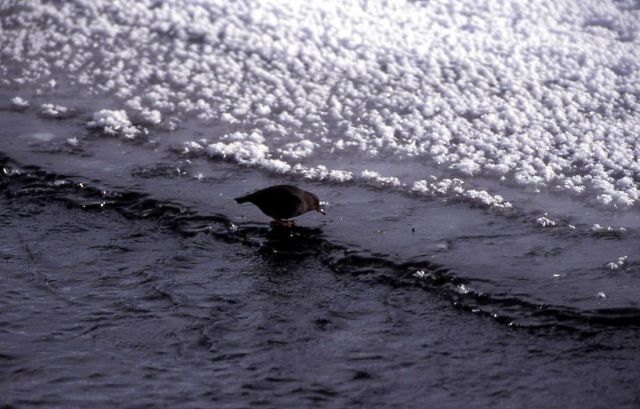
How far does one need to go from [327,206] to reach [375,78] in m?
2.97

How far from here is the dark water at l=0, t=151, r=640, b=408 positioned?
4496 mm

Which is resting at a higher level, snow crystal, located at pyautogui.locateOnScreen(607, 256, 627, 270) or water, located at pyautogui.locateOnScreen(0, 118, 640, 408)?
snow crystal, located at pyautogui.locateOnScreen(607, 256, 627, 270)

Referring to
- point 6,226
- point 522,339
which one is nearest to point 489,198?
point 522,339

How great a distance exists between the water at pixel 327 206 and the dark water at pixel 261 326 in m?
0.02

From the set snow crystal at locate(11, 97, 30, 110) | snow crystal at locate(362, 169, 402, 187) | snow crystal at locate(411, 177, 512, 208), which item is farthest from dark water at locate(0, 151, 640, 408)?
snow crystal at locate(11, 97, 30, 110)

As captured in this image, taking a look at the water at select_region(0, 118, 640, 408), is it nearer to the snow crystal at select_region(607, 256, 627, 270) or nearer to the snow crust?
the snow crystal at select_region(607, 256, 627, 270)

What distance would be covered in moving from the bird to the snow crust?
1.07 meters

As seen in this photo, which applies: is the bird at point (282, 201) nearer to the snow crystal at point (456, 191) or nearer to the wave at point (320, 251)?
the wave at point (320, 251)

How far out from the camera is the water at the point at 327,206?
185 inches

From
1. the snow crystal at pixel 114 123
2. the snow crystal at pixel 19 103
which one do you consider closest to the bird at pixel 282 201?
the snow crystal at pixel 114 123

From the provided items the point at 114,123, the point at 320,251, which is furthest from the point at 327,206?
the point at 114,123

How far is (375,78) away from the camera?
30.5 ft

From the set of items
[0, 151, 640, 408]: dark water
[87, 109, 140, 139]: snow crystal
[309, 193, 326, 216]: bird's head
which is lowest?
[0, 151, 640, 408]: dark water

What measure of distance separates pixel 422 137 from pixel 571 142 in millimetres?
1303
